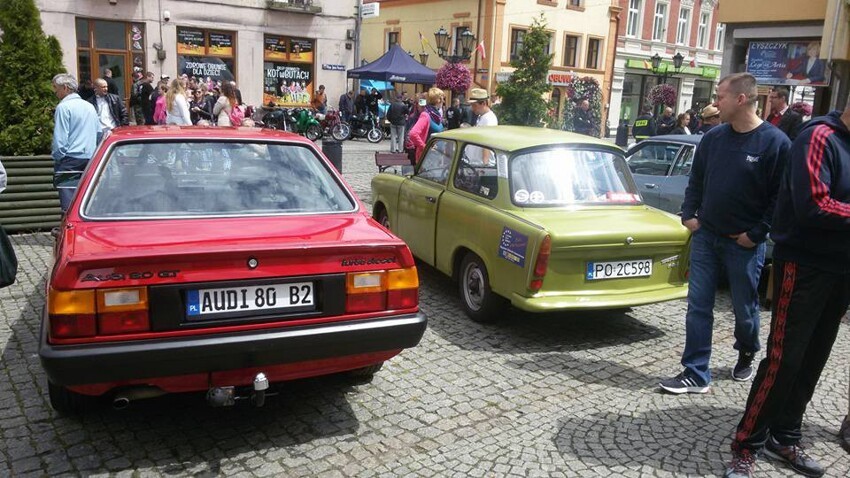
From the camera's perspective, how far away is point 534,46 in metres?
11.0

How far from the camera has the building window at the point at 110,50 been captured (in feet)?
71.9

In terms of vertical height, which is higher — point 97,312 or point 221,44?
point 221,44

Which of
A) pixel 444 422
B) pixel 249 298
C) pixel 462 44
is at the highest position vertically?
pixel 462 44

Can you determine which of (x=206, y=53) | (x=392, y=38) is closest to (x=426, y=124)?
(x=206, y=53)

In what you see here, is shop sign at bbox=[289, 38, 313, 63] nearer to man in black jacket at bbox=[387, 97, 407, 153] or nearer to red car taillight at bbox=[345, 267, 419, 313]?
man in black jacket at bbox=[387, 97, 407, 153]

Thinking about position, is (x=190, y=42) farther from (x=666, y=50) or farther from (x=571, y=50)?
(x=666, y=50)

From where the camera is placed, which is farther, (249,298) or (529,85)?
(529,85)

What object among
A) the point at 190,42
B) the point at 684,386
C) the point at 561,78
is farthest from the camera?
the point at 561,78

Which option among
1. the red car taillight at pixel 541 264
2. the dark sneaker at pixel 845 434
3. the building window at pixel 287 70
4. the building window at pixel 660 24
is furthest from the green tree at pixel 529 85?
the building window at pixel 660 24

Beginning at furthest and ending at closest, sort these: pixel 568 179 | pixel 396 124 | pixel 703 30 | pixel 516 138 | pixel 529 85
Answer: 1. pixel 703 30
2. pixel 396 124
3. pixel 529 85
4. pixel 516 138
5. pixel 568 179

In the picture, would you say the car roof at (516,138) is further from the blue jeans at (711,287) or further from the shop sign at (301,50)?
the shop sign at (301,50)

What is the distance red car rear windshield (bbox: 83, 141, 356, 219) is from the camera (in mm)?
3795

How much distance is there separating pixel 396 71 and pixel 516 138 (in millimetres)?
17034

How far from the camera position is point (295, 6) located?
25.3m
